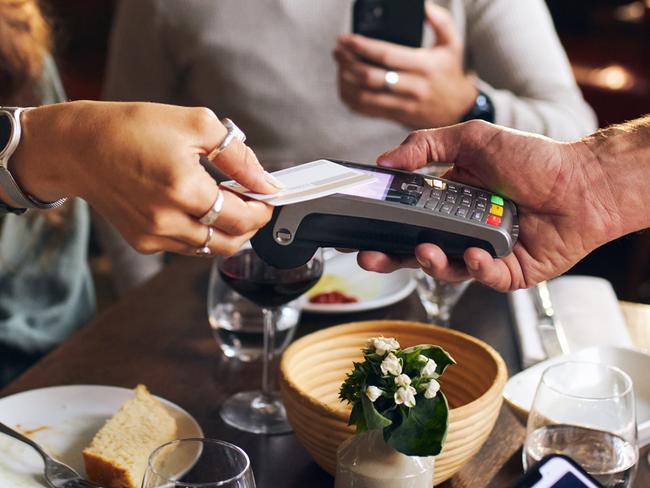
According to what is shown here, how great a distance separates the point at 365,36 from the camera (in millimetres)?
1674

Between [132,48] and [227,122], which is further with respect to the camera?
[132,48]

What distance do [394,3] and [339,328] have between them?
852mm

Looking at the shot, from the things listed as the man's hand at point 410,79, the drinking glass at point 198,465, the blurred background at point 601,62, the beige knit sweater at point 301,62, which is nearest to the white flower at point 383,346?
the drinking glass at point 198,465

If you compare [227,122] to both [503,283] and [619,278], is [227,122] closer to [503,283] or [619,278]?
[503,283]

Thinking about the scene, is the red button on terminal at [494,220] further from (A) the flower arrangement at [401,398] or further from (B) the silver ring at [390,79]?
(B) the silver ring at [390,79]

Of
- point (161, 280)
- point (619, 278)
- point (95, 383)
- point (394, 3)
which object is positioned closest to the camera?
point (95, 383)

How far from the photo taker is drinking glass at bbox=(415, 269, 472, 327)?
1.20m

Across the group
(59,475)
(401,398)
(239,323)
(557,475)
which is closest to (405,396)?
(401,398)

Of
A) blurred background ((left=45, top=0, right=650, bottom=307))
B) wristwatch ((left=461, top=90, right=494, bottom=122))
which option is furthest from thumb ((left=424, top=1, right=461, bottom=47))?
blurred background ((left=45, top=0, right=650, bottom=307))

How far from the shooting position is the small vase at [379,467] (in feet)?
2.37

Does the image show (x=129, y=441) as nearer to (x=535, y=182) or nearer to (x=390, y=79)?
(x=535, y=182)

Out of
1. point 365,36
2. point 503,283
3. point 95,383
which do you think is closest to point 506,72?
point 365,36

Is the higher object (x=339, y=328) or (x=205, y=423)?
(x=339, y=328)

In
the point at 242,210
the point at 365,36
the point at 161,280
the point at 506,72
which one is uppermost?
the point at 242,210
